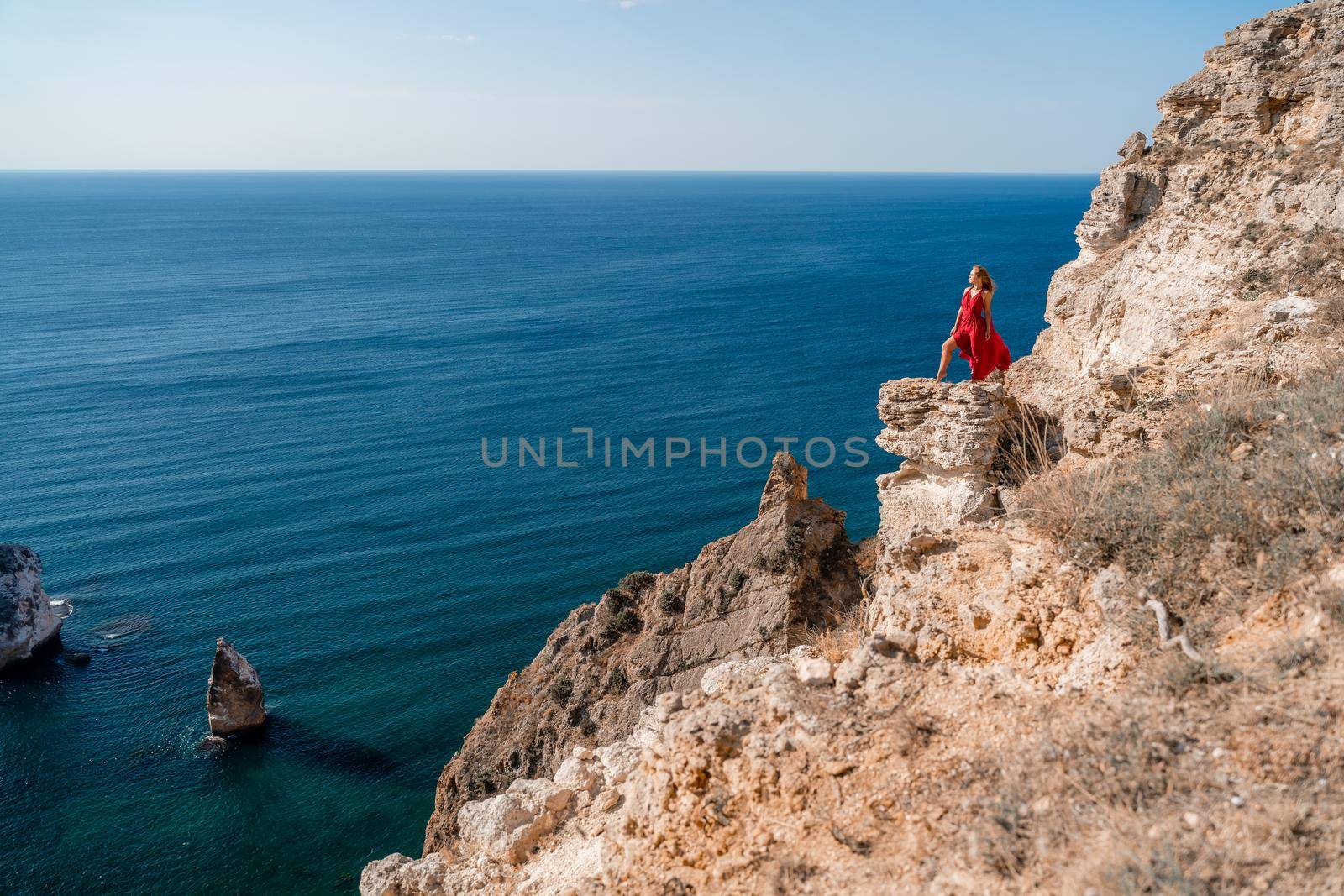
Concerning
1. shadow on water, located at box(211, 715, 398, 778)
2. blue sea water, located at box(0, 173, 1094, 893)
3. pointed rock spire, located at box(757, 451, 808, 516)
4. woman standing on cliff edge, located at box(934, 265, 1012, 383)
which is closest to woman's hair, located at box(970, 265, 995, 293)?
woman standing on cliff edge, located at box(934, 265, 1012, 383)

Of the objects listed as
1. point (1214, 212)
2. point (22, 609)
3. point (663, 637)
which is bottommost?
point (22, 609)

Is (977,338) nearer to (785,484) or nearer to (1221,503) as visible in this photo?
(1221,503)

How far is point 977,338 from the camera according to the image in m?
12.3

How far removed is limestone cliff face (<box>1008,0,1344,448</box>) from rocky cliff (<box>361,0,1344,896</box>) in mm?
1409

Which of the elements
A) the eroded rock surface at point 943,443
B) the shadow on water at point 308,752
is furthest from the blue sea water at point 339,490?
the eroded rock surface at point 943,443

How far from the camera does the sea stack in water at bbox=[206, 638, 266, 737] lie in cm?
2534

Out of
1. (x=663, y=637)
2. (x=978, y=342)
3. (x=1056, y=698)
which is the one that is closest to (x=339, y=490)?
(x=663, y=637)

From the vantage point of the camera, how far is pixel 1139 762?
482 cm

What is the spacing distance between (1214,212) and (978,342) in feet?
27.8

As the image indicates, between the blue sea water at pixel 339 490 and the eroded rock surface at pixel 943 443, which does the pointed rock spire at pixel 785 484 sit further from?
the blue sea water at pixel 339 490

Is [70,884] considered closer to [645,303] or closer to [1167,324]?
[1167,324]

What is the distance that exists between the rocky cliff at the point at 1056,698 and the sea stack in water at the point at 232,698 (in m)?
18.8

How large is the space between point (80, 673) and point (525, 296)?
62.6 meters

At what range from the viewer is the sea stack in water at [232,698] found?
83.1 feet
